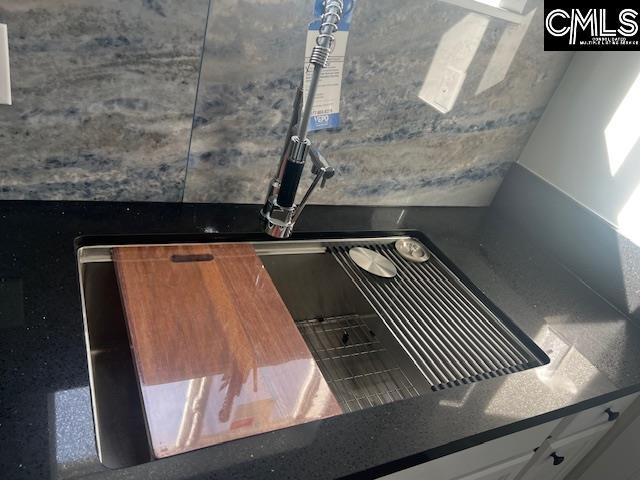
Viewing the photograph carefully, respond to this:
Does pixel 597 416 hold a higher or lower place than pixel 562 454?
higher

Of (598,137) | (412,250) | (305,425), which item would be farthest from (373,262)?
(598,137)

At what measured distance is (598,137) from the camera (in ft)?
4.43

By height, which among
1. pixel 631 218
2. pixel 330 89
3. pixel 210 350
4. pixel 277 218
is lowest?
pixel 210 350

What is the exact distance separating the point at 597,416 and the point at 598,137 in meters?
0.76

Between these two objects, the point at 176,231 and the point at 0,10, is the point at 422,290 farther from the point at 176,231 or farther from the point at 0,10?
the point at 0,10

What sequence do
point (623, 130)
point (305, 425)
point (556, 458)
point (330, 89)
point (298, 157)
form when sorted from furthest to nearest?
1. point (623, 130)
2. point (556, 458)
3. point (330, 89)
4. point (298, 157)
5. point (305, 425)

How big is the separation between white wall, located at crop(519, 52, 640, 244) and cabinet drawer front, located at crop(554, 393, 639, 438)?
1.41 ft

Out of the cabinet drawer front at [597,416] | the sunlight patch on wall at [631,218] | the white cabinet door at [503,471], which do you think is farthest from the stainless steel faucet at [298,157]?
the sunlight patch on wall at [631,218]

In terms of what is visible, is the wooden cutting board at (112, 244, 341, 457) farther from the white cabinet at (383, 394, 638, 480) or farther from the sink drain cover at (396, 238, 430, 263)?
the sink drain cover at (396, 238, 430, 263)

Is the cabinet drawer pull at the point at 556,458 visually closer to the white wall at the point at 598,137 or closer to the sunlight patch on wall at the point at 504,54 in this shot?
the white wall at the point at 598,137

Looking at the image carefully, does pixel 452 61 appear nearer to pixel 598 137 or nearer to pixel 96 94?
pixel 598 137

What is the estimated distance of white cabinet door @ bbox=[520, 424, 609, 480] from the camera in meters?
1.16

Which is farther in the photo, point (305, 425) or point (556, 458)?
point (556, 458)

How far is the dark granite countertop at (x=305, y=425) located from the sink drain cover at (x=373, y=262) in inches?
3.4
